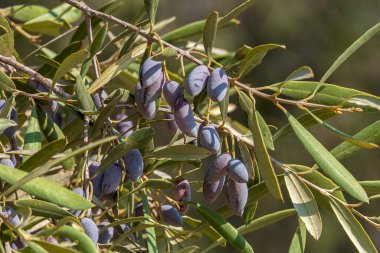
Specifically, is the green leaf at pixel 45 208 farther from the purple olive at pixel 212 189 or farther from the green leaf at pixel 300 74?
the green leaf at pixel 300 74

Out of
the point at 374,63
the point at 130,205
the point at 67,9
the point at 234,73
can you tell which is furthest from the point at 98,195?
the point at 374,63

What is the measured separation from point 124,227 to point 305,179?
174mm

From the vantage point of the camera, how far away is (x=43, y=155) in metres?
0.61

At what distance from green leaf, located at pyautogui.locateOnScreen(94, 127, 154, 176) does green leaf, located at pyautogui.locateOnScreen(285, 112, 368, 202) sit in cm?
12

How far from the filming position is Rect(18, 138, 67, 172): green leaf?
60 cm

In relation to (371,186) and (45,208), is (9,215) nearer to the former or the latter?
(45,208)

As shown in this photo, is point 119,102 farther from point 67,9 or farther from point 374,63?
point 374,63

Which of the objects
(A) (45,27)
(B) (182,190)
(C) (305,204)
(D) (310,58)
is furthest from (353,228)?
(D) (310,58)

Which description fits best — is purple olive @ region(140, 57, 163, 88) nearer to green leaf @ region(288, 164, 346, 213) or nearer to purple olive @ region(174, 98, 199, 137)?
purple olive @ region(174, 98, 199, 137)

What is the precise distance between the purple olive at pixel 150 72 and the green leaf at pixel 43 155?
3.2 inches

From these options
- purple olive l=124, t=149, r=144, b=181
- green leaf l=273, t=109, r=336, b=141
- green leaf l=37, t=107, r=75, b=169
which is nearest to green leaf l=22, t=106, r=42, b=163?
green leaf l=37, t=107, r=75, b=169

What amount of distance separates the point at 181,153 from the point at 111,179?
0.21 ft

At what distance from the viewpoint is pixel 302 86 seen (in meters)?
0.70

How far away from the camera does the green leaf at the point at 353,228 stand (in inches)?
26.2
